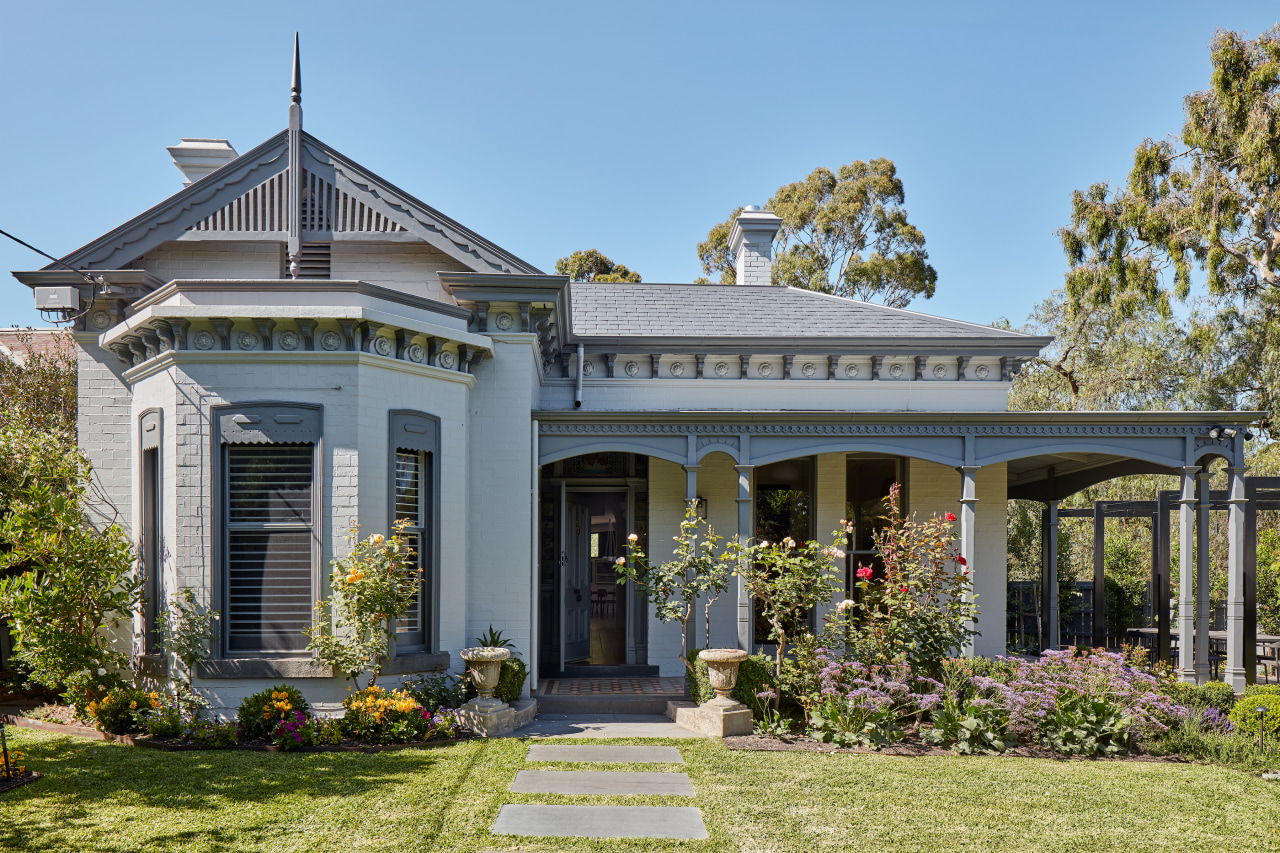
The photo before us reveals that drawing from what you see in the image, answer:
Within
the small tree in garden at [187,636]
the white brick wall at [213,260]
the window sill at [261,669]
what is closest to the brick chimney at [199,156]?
the white brick wall at [213,260]

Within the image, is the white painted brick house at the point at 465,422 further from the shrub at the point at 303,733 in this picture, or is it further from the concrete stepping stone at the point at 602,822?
the concrete stepping stone at the point at 602,822

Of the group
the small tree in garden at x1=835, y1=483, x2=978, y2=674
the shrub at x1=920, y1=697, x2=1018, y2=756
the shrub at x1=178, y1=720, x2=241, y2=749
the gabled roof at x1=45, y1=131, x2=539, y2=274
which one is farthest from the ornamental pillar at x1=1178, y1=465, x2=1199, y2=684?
the shrub at x1=178, y1=720, x2=241, y2=749

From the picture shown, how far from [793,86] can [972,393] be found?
6253mm

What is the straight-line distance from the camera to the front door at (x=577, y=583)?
1090 centimetres

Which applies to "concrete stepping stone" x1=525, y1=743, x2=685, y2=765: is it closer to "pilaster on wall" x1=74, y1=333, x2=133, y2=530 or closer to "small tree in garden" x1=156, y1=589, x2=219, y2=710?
"small tree in garden" x1=156, y1=589, x2=219, y2=710

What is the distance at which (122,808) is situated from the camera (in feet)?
18.4

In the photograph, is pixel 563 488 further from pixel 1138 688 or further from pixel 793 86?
pixel 793 86

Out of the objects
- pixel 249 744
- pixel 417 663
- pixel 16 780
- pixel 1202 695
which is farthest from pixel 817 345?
pixel 16 780

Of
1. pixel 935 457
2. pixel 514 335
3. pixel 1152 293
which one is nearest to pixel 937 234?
pixel 1152 293

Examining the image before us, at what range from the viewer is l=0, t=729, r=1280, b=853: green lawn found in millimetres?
5191

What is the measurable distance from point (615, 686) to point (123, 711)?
16.5 feet

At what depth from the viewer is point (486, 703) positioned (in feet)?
26.0

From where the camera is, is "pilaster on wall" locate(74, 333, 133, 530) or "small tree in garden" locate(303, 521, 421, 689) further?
"pilaster on wall" locate(74, 333, 133, 530)

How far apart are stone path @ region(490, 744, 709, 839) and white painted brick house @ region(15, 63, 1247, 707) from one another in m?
1.96
